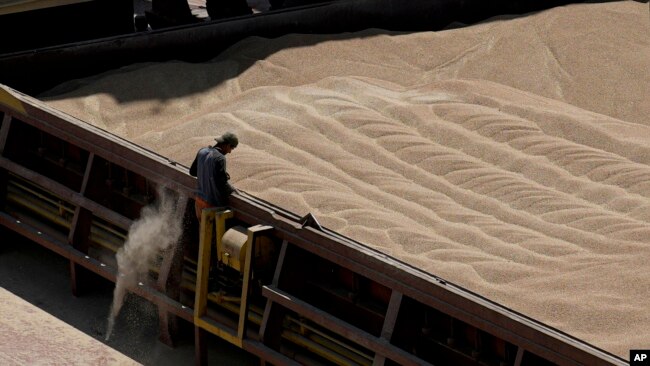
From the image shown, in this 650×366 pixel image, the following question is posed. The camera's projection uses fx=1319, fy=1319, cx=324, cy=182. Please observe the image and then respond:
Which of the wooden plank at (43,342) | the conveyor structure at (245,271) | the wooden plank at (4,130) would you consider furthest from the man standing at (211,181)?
the wooden plank at (4,130)

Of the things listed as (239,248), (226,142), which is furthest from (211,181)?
(239,248)

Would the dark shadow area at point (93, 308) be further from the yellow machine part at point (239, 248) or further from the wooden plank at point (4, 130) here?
the yellow machine part at point (239, 248)

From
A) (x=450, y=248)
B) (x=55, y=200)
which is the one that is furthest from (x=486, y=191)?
(x=55, y=200)

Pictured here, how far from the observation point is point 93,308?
27.8 ft

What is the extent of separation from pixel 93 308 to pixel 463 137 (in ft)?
9.22

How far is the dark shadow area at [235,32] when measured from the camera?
1034cm

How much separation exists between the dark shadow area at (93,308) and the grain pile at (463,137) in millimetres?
1010

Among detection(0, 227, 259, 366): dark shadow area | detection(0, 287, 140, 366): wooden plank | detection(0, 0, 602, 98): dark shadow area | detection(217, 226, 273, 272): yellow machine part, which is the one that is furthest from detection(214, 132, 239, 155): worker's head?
detection(0, 0, 602, 98): dark shadow area

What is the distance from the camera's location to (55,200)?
888 cm

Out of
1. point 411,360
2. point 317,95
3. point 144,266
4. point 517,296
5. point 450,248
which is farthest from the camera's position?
point 317,95

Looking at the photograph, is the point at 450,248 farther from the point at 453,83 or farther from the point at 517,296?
the point at 453,83

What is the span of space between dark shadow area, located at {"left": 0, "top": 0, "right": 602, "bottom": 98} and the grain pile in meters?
0.14

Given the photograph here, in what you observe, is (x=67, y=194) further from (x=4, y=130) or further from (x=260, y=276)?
(x=260, y=276)

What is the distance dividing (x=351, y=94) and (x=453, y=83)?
33.5 inches
